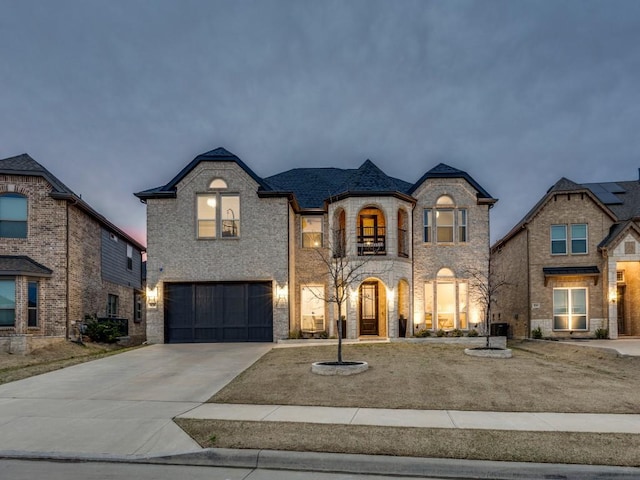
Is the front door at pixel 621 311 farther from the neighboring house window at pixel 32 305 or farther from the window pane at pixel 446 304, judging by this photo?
the neighboring house window at pixel 32 305

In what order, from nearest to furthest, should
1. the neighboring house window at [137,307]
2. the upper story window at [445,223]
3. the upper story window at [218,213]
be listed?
the upper story window at [218,213] < the upper story window at [445,223] < the neighboring house window at [137,307]

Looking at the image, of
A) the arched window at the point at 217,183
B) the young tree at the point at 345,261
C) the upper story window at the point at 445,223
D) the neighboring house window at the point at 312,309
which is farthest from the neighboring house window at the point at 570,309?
the arched window at the point at 217,183

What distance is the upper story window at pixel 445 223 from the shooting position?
23922mm

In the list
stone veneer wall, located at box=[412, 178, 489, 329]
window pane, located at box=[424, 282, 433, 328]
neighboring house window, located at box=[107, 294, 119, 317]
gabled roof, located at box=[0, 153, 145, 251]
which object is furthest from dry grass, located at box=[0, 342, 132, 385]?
stone veneer wall, located at box=[412, 178, 489, 329]

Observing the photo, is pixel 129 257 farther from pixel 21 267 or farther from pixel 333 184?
pixel 333 184

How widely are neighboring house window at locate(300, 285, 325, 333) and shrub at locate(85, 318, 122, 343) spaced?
28.0 ft

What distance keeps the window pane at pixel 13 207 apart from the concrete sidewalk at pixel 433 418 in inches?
580

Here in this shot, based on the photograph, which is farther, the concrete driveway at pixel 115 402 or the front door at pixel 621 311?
the front door at pixel 621 311

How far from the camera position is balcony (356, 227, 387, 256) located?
2244cm

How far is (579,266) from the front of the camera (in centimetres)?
2412

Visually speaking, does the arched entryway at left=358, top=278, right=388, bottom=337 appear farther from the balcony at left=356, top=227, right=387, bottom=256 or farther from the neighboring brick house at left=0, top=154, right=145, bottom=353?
the neighboring brick house at left=0, top=154, right=145, bottom=353

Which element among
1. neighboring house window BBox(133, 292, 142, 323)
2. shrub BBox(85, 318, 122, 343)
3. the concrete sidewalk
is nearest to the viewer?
the concrete sidewalk

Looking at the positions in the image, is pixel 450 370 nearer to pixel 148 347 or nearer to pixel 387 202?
pixel 387 202

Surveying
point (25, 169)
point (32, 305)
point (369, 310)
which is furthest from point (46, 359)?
point (369, 310)
